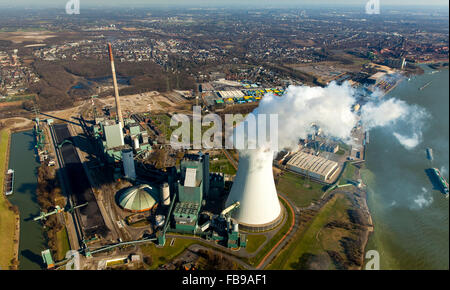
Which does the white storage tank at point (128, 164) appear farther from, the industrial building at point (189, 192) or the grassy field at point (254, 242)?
the grassy field at point (254, 242)

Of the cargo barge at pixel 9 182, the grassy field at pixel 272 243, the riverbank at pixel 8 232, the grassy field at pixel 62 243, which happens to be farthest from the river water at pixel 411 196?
the cargo barge at pixel 9 182

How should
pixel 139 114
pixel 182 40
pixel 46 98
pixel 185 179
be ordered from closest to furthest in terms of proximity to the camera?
pixel 185 179
pixel 139 114
pixel 46 98
pixel 182 40

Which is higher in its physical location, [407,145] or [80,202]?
[407,145]

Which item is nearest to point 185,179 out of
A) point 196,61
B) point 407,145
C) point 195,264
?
point 195,264

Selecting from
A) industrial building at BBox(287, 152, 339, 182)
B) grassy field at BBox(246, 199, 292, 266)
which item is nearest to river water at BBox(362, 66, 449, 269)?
industrial building at BBox(287, 152, 339, 182)

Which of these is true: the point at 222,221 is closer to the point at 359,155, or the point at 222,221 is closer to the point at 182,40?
the point at 359,155
